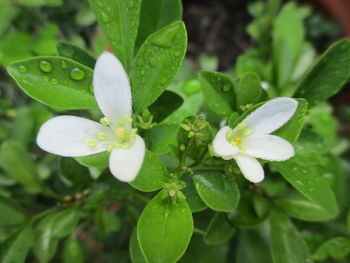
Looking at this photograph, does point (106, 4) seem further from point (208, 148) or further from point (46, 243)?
point (46, 243)

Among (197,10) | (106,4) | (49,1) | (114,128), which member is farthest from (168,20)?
(197,10)

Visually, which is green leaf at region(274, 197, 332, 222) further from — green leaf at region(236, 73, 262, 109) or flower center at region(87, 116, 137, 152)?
flower center at region(87, 116, 137, 152)

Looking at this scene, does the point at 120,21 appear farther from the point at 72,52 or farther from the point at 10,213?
the point at 10,213

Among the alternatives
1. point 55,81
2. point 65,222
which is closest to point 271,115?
point 55,81

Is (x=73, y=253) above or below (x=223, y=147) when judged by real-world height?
below

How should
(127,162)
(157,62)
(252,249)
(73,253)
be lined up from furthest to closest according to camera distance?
(252,249) < (73,253) < (157,62) < (127,162)
